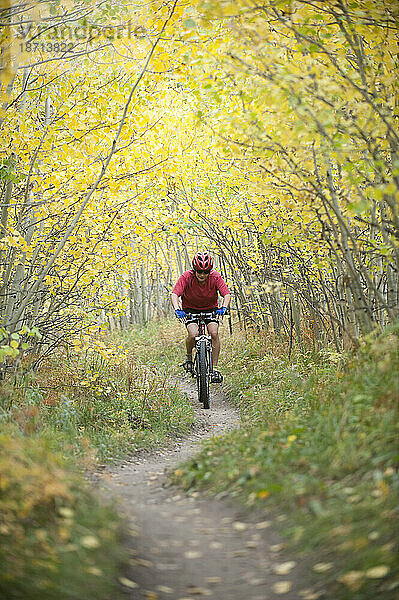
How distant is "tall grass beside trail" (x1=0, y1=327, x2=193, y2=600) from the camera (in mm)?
2559

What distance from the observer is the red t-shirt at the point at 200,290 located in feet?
29.2

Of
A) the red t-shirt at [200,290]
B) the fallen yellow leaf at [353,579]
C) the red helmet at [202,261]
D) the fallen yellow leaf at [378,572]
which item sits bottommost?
the fallen yellow leaf at [353,579]

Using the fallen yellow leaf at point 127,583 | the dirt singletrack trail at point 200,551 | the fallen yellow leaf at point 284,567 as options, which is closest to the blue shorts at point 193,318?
the dirt singletrack trail at point 200,551

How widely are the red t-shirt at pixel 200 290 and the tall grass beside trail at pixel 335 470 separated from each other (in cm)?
277

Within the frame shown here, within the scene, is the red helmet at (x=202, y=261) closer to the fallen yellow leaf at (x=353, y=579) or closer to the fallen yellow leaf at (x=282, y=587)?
the fallen yellow leaf at (x=282, y=587)

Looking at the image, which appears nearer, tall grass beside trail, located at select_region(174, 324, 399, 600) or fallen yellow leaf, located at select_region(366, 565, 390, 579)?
fallen yellow leaf, located at select_region(366, 565, 390, 579)

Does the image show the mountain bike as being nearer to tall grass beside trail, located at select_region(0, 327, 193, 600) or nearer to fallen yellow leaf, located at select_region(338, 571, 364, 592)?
tall grass beside trail, located at select_region(0, 327, 193, 600)

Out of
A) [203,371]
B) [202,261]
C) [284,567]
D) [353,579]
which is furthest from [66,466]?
[202,261]

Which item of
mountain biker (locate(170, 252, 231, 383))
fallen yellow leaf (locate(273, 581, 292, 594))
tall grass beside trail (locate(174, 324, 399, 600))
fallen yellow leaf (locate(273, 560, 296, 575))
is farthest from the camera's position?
mountain biker (locate(170, 252, 231, 383))

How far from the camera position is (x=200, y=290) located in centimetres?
891

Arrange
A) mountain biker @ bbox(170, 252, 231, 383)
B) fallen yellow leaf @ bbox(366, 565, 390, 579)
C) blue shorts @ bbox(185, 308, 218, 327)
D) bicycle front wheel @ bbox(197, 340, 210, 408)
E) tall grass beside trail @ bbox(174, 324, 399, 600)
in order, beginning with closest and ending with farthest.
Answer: fallen yellow leaf @ bbox(366, 565, 390, 579) → tall grass beside trail @ bbox(174, 324, 399, 600) → bicycle front wheel @ bbox(197, 340, 210, 408) → mountain biker @ bbox(170, 252, 231, 383) → blue shorts @ bbox(185, 308, 218, 327)

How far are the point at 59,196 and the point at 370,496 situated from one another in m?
5.95

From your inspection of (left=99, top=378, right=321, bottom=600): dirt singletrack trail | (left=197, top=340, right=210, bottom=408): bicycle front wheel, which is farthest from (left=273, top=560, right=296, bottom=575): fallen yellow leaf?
(left=197, top=340, right=210, bottom=408): bicycle front wheel

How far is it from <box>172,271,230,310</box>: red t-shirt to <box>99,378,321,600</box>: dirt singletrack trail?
14.2ft
